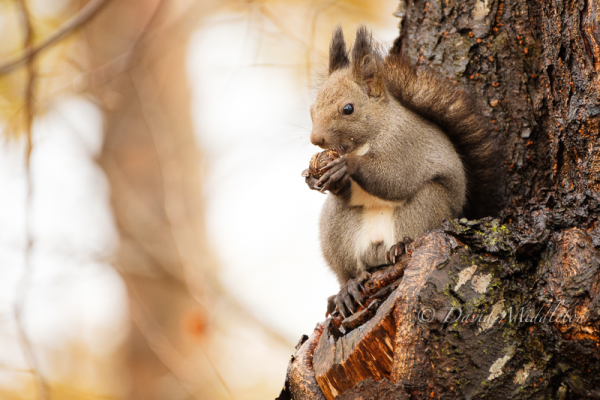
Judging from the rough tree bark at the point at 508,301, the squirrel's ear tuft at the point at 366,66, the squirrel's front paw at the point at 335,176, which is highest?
the squirrel's ear tuft at the point at 366,66

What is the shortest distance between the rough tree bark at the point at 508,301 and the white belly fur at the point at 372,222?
0.36 meters

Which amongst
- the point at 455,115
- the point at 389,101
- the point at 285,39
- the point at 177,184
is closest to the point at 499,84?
the point at 455,115

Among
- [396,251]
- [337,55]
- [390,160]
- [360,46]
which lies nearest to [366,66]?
[360,46]

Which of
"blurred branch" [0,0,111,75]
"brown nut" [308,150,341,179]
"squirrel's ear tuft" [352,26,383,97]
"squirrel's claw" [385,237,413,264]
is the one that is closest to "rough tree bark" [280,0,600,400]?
"squirrel's claw" [385,237,413,264]

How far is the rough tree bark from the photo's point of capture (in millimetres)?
1201

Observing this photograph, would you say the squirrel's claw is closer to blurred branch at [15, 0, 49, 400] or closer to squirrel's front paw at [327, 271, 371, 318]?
squirrel's front paw at [327, 271, 371, 318]

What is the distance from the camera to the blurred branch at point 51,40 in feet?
4.68

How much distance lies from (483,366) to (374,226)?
0.73 m

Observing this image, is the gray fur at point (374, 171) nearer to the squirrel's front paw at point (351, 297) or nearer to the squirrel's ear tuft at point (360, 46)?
the squirrel's ear tuft at point (360, 46)

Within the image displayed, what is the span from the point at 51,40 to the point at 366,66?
112cm

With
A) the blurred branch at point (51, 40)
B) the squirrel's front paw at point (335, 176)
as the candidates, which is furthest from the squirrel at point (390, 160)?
the blurred branch at point (51, 40)

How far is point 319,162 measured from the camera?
180cm

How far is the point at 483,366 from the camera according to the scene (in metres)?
1.21

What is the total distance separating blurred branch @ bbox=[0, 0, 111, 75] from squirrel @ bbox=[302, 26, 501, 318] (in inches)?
32.1
